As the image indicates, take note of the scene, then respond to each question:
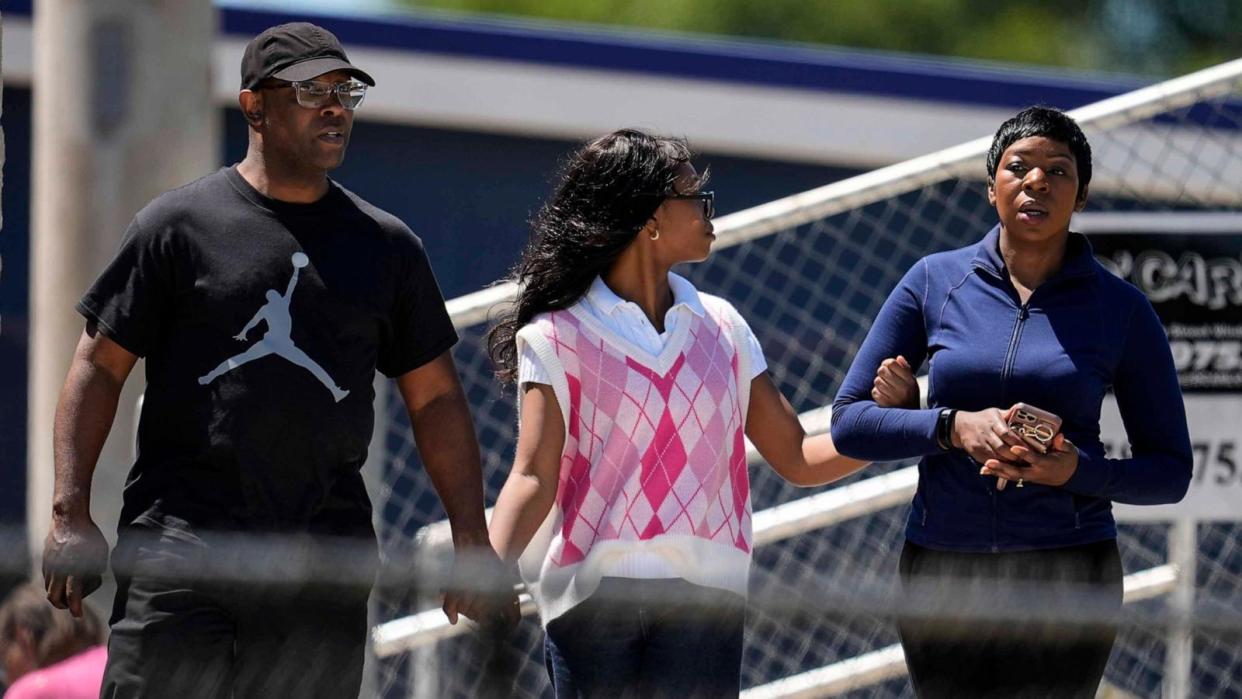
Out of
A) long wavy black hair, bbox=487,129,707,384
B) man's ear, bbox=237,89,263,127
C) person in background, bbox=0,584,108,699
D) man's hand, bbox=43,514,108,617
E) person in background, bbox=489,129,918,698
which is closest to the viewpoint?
man's hand, bbox=43,514,108,617

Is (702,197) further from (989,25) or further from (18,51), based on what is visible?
(989,25)

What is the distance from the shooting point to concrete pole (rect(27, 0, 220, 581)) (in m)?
5.41

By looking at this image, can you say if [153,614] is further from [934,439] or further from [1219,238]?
[1219,238]

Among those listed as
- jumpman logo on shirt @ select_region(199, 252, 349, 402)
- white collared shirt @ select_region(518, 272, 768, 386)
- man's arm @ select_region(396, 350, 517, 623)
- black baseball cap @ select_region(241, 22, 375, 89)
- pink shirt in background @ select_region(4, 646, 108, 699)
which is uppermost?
black baseball cap @ select_region(241, 22, 375, 89)

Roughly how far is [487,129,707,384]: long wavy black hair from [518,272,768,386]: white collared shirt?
0.05 metres

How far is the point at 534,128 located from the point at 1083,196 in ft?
13.9

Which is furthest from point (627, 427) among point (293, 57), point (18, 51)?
point (18, 51)

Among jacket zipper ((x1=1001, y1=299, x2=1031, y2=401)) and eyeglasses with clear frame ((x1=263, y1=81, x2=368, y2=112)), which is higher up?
eyeglasses with clear frame ((x1=263, y1=81, x2=368, y2=112))

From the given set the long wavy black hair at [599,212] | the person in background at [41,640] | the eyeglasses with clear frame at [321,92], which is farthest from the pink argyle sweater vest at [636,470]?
the person in background at [41,640]

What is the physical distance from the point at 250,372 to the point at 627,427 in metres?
0.76

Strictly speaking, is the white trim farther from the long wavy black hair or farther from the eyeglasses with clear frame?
the long wavy black hair

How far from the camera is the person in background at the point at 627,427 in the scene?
379 centimetres

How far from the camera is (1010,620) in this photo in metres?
2.54

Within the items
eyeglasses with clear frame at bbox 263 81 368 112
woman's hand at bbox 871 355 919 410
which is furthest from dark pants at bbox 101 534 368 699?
woman's hand at bbox 871 355 919 410
